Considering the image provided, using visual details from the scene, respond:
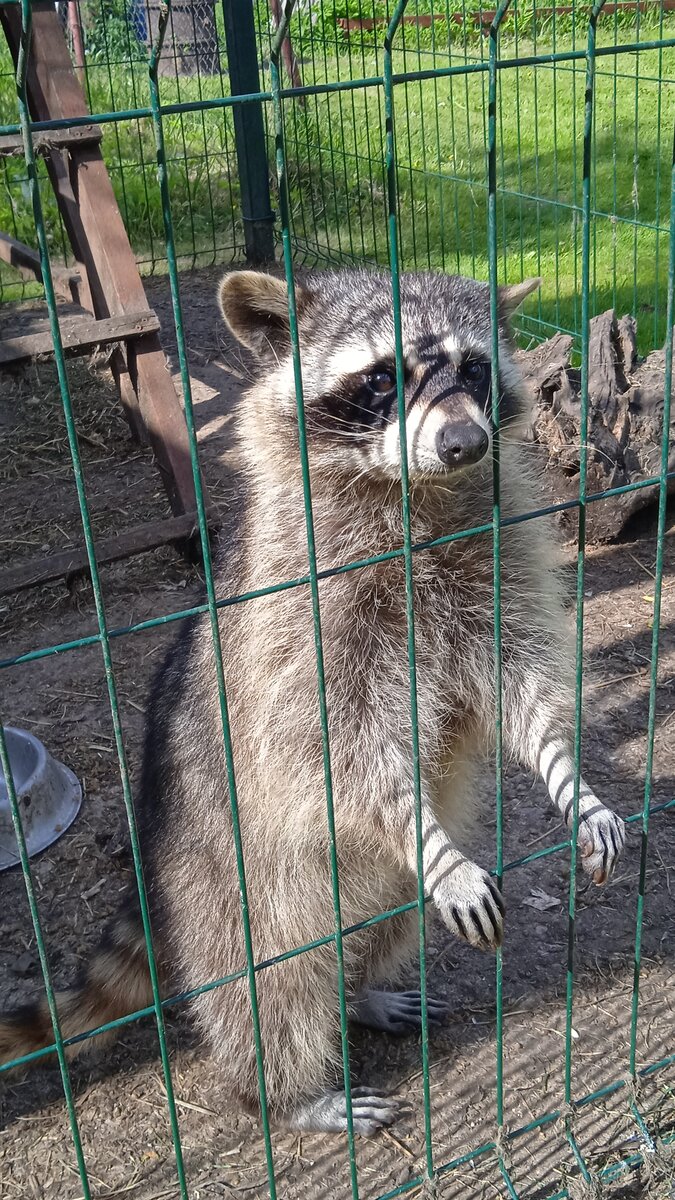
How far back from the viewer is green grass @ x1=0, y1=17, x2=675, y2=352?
6.34 meters

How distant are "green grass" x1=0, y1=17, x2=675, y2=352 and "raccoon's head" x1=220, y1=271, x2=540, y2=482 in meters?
3.68

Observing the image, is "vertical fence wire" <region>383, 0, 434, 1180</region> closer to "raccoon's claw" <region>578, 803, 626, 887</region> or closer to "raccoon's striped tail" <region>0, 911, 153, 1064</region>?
"raccoon's claw" <region>578, 803, 626, 887</region>

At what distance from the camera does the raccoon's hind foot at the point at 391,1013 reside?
2.49 meters

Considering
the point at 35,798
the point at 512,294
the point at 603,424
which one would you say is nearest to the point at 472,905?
the point at 512,294

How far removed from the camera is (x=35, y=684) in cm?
362

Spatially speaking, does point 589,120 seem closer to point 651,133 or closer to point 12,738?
point 12,738

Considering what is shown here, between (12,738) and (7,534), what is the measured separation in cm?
162

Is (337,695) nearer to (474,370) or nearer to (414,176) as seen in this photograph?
(474,370)

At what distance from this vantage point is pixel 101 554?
390 centimetres

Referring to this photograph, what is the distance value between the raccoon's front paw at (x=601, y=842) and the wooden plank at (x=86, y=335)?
269cm

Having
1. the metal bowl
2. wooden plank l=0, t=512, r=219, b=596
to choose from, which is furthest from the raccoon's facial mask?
wooden plank l=0, t=512, r=219, b=596

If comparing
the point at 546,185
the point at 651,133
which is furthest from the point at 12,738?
the point at 651,133

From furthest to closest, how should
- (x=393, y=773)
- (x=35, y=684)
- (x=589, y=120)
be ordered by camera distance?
(x=35, y=684), (x=393, y=773), (x=589, y=120)

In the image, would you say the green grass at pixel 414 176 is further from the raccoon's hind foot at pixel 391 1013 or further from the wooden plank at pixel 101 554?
the raccoon's hind foot at pixel 391 1013
